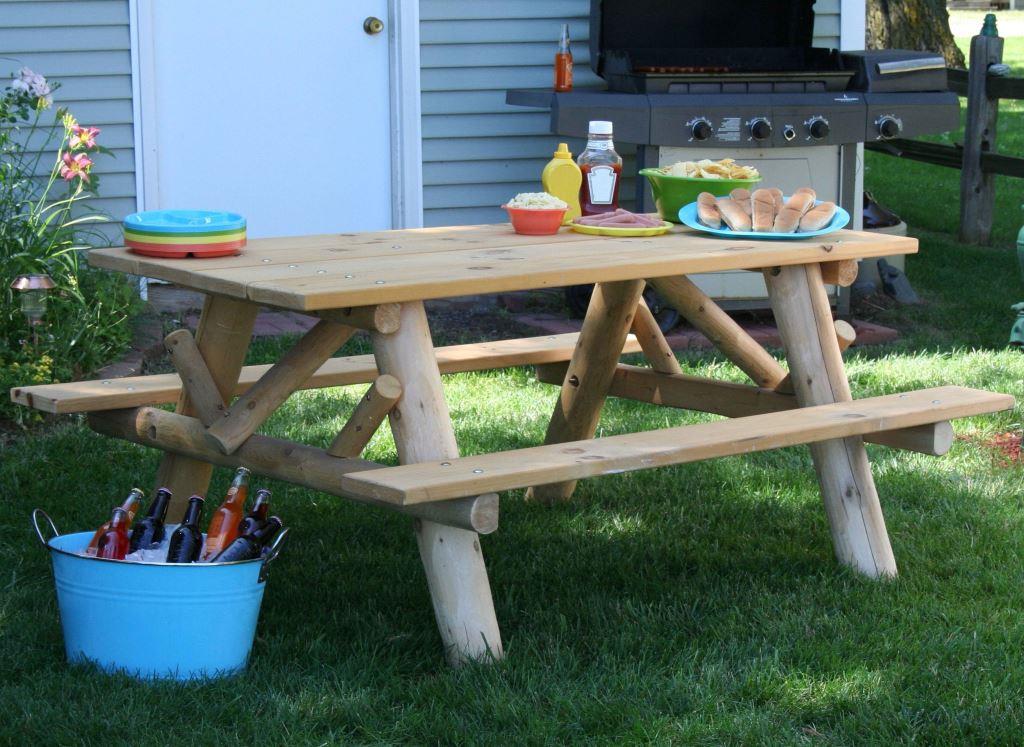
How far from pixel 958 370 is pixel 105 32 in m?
4.20

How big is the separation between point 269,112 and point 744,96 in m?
2.34

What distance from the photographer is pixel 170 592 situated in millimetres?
3025

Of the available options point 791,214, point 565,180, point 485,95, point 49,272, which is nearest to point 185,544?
point 565,180

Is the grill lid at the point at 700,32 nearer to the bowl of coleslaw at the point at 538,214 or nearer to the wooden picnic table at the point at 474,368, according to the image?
the wooden picnic table at the point at 474,368

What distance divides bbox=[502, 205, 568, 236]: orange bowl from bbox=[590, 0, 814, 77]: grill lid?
320 cm

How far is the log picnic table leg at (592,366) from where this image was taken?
4.08 metres

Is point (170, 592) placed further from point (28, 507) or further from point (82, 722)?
point (28, 507)

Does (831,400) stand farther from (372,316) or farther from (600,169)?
(372,316)

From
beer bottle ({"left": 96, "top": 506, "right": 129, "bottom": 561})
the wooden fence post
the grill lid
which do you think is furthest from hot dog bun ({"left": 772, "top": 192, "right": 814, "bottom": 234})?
the wooden fence post

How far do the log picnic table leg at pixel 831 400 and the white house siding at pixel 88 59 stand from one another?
4.11m

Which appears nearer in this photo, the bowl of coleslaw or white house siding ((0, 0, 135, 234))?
the bowl of coleslaw

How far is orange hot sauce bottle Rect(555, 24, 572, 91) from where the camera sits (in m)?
6.95

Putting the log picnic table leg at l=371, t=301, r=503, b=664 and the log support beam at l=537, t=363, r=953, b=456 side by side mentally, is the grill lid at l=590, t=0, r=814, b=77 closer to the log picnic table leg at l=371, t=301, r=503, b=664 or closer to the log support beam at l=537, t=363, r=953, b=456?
the log support beam at l=537, t=363, r=953, b=456

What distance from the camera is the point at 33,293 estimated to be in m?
5.13
